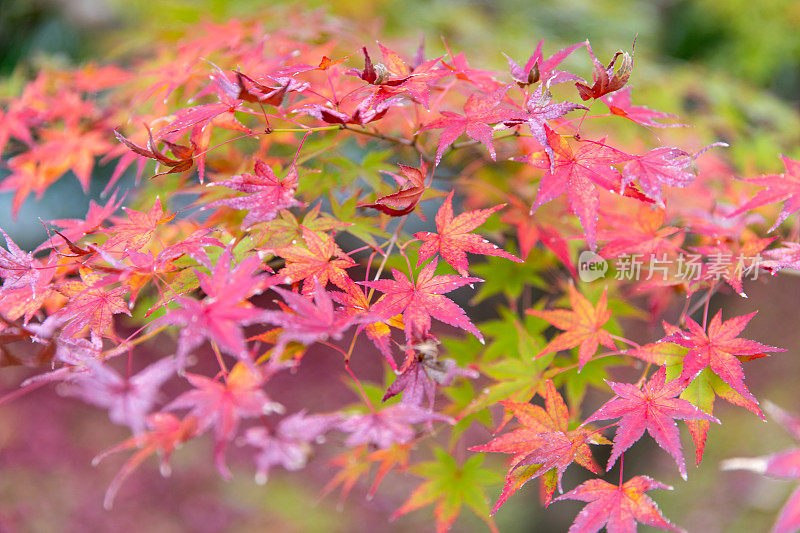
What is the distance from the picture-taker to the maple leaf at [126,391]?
1.86 feet

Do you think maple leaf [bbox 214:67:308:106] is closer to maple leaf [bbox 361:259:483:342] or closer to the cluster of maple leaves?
the cluster of maple leaves

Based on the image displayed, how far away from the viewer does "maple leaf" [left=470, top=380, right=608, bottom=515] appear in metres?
0.74

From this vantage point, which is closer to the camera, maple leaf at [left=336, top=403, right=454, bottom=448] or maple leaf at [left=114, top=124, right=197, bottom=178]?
maple leaf at [left=336, top=403, right=454, bottom=448]

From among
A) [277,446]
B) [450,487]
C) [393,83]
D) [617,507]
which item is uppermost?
[393,83]

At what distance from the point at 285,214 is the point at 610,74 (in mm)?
520

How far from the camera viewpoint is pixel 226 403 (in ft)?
2.03

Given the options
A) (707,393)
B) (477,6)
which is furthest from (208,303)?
(477,6)

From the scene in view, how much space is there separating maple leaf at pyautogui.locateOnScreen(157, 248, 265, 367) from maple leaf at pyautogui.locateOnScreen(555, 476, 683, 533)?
48 cm

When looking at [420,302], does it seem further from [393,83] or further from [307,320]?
[393,83]

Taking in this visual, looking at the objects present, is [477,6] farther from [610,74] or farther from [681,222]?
[610,74]

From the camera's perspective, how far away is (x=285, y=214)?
2.73 ft

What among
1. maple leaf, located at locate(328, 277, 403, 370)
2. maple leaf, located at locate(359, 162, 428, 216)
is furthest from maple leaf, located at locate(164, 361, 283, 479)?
maple leaf, located at locate(359, 162, 428, 216)

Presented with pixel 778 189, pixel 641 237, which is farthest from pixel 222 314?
pixel 778 189

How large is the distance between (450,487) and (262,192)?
2.54 feet
